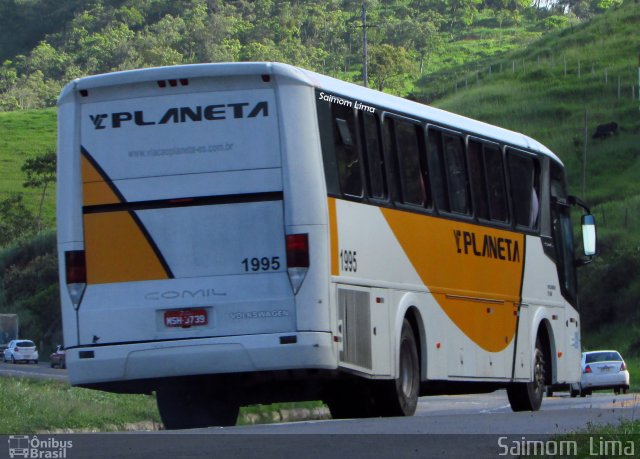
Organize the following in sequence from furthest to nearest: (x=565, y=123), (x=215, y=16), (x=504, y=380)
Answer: (x=215, y=16), (x=565, y=123), (x=504, y=380)

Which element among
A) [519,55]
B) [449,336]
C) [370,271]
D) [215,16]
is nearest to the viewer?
[370,271]

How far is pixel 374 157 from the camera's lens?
50.1 feet

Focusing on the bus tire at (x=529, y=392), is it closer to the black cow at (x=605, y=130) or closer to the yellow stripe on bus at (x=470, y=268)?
the yellow stripe on bus at (x=470, y=268)

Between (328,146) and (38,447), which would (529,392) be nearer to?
(328,146)

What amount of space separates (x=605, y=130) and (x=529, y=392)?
6893cm

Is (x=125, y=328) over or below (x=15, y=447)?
over

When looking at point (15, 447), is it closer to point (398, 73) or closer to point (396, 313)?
A: point (396, 313)

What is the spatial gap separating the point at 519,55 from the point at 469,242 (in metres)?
113

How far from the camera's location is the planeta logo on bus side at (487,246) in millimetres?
17328

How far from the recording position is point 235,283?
1383 cm

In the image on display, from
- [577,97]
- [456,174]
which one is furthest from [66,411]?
[577,97]

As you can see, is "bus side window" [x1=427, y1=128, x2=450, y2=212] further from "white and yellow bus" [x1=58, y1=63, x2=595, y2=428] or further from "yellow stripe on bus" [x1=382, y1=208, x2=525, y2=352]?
"white and yellow bus" [x1=58, y1=63, x2=595, y2=428]

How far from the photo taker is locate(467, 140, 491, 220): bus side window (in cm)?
1775

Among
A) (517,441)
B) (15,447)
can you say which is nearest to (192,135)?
(15,447)
